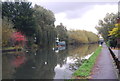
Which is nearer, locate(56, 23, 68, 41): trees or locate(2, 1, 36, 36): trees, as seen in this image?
locate(2, 1, 36, 36): trees

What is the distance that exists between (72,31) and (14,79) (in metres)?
79.6

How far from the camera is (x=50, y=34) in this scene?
51.1m

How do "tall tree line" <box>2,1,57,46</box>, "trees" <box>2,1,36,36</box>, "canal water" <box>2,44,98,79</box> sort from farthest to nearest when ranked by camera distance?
"tall tree line" <box>2,1,57,46</box>, "trees" <box>2,1,36,36</box>, "canal water" <box>2,44,98,79</box>

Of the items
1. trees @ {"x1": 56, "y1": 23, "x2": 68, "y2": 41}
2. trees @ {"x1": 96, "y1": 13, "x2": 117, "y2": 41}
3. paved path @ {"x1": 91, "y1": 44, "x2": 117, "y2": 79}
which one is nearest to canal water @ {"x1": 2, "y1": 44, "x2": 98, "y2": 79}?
paved path @ {"x1": 91, "y1": 44, "x2": 117, "y2": 79}

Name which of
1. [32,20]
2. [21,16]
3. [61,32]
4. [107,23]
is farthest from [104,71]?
[61,32]

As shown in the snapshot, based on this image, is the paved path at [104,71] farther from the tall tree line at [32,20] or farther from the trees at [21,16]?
the tall tree line at [32,20]

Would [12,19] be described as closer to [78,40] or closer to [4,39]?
[4,39]

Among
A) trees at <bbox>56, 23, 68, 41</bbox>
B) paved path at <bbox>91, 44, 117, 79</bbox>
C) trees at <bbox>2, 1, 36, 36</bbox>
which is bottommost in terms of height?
paved path at <bbox>91, 44, 117, 79</bbox>

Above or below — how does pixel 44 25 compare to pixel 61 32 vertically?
above

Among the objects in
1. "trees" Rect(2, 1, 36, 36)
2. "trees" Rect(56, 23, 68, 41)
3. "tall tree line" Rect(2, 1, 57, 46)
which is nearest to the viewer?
"trees" Rect(2, 1, 36, 36)

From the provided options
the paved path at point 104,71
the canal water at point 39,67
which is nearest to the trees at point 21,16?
the canal water at point 39,67

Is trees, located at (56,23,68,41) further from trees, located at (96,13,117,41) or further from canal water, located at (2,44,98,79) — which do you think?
canal water, located at (2,44,98,79)

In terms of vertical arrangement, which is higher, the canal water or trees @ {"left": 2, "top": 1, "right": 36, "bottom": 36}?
trees @ {"left": 2, "top": 1, "right": 36, "bottom": 36}

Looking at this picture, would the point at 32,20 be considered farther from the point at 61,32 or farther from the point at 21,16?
the point at 61,32
